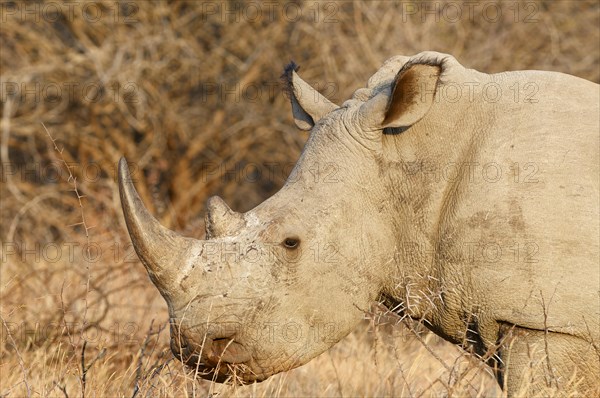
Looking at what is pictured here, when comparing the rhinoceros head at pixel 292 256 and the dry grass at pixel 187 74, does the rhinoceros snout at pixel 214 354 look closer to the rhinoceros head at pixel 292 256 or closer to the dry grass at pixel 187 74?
the rhinoceros head at pixel 292 256

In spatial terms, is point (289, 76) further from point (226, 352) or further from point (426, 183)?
point (226, 352)

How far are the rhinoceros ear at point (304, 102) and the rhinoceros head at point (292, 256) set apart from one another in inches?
18.4

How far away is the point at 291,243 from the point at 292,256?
0.05 m

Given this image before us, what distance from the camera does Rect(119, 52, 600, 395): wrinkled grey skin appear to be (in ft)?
12.4

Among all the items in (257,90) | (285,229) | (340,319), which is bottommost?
(340,319)

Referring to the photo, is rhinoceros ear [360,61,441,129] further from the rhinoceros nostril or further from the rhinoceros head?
the rhinoceros nostril

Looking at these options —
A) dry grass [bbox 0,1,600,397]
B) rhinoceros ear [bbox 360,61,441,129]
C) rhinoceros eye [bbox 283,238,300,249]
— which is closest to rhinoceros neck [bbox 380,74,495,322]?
rhinoceros ear [bbox 360,61,441,129]

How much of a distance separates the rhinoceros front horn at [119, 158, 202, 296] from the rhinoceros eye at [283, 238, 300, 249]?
36cm

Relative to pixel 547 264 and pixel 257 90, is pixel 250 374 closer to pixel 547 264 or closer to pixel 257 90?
pixel 547 264

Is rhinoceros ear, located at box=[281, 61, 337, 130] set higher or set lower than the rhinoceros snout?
higher

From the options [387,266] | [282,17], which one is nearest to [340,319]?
[387,266]

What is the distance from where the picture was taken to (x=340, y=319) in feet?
13.9

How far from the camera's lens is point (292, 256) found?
4.16 m

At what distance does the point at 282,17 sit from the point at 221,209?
7.10 m
